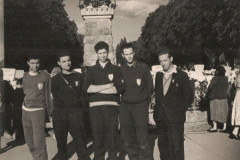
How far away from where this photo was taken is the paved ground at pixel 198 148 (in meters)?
6.01

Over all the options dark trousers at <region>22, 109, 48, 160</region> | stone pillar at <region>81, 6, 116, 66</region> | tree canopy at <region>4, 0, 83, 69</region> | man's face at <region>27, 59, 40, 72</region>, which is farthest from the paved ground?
tree canopy at <region>4, 0, 83, 69</region>

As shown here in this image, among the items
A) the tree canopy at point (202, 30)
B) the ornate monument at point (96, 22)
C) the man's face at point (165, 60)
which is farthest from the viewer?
the tree canopy at point (202, 30)

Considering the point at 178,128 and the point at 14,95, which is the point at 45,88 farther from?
the point at 14,95

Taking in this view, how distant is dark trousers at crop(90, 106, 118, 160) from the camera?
4859mm

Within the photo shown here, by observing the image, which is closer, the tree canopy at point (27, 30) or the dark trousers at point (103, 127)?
the dark trousers at point (103, 127)

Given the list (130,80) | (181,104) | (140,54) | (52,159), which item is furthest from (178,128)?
(140,54)

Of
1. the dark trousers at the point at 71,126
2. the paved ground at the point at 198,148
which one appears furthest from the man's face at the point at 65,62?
the paved ground at the point at 198,148

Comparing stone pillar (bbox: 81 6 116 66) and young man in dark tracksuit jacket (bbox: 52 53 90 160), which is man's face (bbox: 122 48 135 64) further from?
stone pillar (bbox: 81 6 116 66)

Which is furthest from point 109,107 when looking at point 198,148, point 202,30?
point 202,30

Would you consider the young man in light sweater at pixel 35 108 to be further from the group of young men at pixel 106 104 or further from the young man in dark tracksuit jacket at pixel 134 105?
the young man in dark tracksuit jacket at pixel 134 105

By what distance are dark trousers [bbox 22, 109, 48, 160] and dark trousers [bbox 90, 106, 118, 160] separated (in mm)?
750

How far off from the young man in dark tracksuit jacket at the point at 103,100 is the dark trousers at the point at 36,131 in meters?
0.73

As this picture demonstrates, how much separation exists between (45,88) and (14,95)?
2699 millimetres

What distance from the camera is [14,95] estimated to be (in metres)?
7.49
